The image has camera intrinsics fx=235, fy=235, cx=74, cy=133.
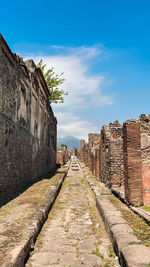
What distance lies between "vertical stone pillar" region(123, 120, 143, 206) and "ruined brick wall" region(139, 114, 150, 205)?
0.09m

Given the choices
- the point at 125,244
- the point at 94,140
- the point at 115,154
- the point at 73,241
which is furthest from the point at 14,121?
the point at 94,140

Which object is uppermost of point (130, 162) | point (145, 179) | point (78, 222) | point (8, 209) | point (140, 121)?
point (140, 121)

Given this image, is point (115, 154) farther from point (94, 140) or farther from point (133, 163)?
point (94, 140)

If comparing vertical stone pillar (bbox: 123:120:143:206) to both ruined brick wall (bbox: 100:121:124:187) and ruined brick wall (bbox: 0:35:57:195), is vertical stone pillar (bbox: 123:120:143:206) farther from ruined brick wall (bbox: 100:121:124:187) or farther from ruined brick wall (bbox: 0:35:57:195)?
ruined brick wall (bbox: 0:35:57:195)

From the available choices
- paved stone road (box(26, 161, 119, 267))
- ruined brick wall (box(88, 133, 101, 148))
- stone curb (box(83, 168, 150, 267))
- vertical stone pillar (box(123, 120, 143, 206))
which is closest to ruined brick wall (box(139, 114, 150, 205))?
vertical stone pillar (box(123, 120, 143, 206))

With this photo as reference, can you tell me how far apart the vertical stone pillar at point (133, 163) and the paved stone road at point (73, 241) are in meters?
0.93

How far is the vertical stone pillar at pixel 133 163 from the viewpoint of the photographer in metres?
5.24

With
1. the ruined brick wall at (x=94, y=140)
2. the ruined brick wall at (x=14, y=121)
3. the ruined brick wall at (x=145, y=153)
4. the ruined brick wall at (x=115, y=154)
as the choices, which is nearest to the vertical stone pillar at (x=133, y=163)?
the ruined brick wall at (x=145, y=153)

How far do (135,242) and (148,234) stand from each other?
53 cm

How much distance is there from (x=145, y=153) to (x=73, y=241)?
2664 millimetres

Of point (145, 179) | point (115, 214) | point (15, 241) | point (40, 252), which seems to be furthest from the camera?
point (145, 179)

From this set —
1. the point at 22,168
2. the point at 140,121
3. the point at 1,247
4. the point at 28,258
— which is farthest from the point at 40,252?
the point at 22,168

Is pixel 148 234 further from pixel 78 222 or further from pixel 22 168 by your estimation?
pixel 22 168

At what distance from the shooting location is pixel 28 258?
9.93ft
